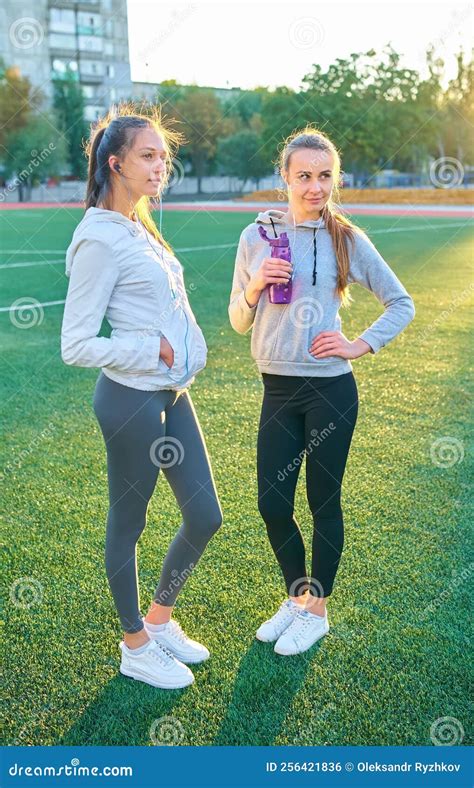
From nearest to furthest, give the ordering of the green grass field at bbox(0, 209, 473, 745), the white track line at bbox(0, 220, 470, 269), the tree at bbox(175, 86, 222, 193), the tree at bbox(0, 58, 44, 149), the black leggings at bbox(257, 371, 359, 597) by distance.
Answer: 1. the green grass field at bbox(0, 209, 473, 745)
2. the black leggings at bbox(257, 371, 359, 597)
3. the white track line at bbox(0, 220, 470, 269)
4. the tree at bbox(0, 58, 44, 149)
5. the tree at bbox(175, 86, 222, 193)

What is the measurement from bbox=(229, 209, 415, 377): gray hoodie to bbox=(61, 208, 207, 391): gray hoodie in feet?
1.09

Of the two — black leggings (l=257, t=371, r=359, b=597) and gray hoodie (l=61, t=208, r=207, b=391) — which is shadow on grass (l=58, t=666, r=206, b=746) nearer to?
black leggings (l=257, t=371, r=359, b=597)

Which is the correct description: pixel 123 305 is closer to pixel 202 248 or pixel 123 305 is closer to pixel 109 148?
pixel 109 148

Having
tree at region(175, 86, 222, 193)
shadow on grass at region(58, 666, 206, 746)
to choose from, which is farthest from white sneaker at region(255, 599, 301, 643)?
tree at region(175, 86, 222, 193)

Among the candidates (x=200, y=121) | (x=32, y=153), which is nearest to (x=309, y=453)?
(x=32, y=153)

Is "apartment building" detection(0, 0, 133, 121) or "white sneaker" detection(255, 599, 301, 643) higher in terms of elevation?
"apartment building" detection(0, 0, 133, 121)

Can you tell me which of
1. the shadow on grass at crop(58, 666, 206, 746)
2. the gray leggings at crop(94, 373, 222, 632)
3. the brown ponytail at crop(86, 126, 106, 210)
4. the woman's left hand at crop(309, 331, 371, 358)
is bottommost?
the shadow on grass at crop(58, 666, 206, 746)

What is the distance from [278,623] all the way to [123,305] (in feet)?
4.57

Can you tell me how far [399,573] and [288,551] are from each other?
0.75 meters

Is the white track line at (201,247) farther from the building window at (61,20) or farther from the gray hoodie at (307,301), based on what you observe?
the building window at (61,20)

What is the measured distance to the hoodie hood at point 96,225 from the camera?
231cm

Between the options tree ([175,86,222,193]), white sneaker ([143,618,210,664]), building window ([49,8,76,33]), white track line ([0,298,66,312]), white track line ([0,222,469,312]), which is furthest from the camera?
building window ([49,8,76,33])

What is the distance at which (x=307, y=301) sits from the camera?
2682 mm

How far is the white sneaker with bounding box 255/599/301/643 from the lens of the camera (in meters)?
2.97
